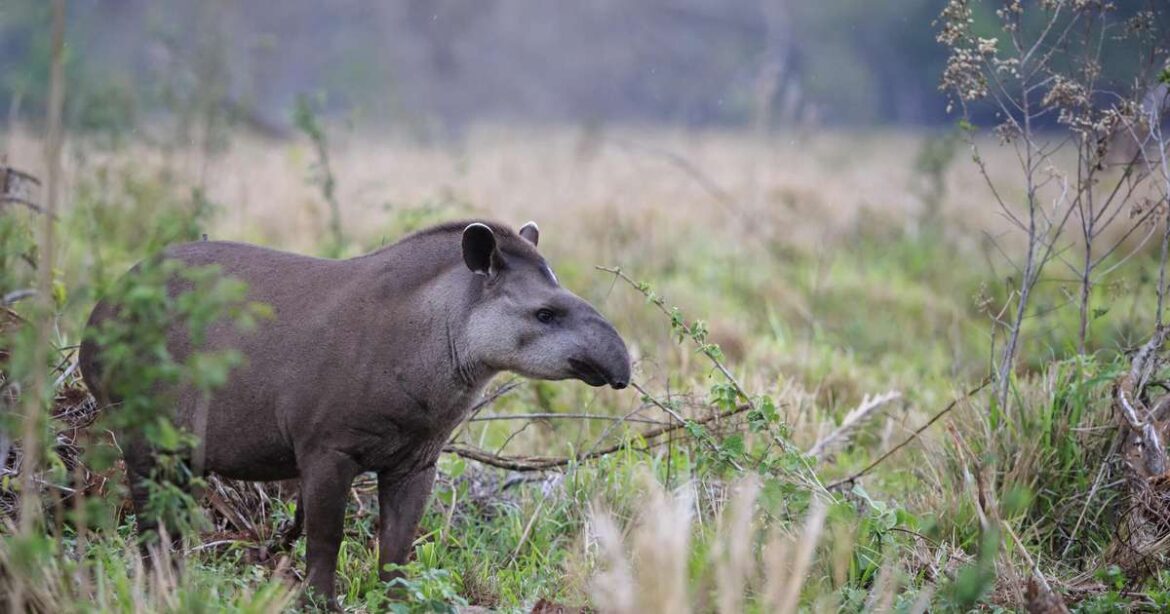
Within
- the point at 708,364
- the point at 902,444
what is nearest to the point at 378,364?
the point at 902,444

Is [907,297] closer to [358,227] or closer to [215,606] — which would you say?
[358,227]

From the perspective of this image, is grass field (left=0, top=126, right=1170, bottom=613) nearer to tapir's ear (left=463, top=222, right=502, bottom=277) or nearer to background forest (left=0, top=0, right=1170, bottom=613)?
background forest (left=0, top=0, right=1170, bottom=613)

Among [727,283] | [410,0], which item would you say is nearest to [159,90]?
[727,283]

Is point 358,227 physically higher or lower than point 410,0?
lower

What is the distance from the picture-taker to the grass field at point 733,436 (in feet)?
14.2

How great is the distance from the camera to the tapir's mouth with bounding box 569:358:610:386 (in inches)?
185

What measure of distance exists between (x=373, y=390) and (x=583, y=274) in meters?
6.64

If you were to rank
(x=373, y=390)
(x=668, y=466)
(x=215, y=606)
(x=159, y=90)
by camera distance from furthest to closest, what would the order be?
(x=159, y=90), (x=668, y=466), (x=373, y=390), (x=215, y=606)

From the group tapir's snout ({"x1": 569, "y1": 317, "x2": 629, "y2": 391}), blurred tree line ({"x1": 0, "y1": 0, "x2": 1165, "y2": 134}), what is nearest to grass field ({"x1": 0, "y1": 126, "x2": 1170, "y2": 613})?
tapir's snout ({"x1": 569, "y1": 317, "x2": 629, "y2": 391})

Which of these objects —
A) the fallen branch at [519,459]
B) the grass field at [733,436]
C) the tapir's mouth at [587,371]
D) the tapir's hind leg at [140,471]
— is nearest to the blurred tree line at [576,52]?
the grass field at [733,436]

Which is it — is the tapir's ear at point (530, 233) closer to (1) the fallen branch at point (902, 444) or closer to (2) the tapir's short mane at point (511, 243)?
(2) the tapir's short mane at point (511, 243)

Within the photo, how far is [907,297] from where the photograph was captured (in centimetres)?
1162

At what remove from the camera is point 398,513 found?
500 cm

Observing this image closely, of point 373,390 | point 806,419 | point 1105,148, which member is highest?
point 1105,148
